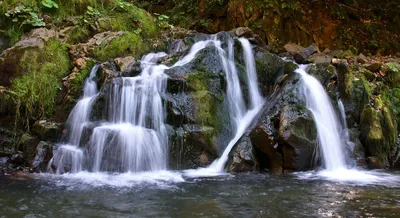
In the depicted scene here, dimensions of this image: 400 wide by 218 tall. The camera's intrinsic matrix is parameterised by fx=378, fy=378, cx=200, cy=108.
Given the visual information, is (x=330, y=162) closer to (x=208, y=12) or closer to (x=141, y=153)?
(x=141, y=153)

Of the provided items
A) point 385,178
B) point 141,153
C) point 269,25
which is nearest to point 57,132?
point 141,153

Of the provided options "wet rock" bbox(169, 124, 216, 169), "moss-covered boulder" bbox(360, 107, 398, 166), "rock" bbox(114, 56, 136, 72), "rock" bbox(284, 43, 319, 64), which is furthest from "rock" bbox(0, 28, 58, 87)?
"moss-covered boulder" bbox(360, 107, 398, 166)

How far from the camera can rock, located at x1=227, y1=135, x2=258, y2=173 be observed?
6344 millimetres

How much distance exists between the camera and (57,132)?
6.83 metres

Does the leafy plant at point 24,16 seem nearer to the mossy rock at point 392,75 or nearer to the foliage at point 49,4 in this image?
the foliage at point 49,4

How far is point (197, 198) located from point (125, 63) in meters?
4.41

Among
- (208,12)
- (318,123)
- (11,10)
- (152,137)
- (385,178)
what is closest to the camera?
(385,178)

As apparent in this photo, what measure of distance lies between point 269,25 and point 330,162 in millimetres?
6070

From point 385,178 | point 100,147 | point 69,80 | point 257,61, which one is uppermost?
point 257,61

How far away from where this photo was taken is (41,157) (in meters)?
6.20

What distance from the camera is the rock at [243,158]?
6344 millimetres

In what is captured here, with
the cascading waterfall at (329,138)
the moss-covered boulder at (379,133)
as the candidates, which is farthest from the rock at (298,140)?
the moss-covered boulder at (379,133)

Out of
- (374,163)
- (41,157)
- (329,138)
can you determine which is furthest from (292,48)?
(41,157)

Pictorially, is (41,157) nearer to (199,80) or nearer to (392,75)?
(199,80)
